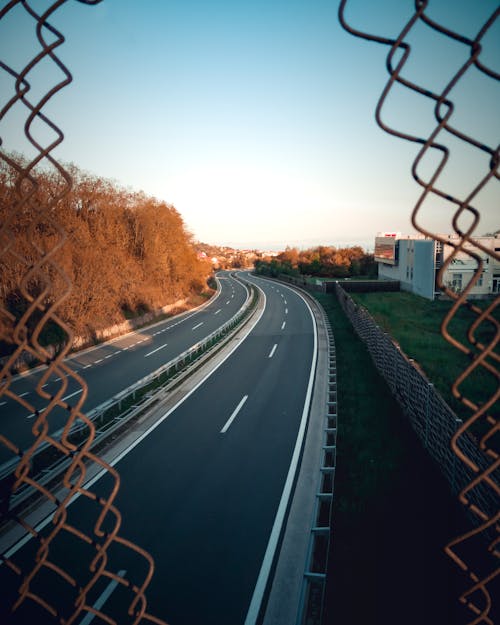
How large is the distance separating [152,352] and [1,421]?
11589 millimetres

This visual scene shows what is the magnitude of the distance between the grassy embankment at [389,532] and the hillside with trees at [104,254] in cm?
1450

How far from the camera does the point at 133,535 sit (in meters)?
7.98

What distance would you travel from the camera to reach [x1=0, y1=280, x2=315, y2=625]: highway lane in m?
6.64

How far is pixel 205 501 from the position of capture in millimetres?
9195

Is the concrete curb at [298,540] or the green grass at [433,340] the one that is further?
the green grass at [433,340]

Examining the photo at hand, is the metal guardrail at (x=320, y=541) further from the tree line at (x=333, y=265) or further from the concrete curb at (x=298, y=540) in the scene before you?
the tree line at (x=333, y=265)

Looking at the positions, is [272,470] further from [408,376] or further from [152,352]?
[152,352]

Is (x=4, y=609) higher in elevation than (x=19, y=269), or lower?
lower

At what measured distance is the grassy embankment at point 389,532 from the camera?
6070 mm

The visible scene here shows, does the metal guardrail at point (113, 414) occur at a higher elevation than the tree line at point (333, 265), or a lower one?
lower

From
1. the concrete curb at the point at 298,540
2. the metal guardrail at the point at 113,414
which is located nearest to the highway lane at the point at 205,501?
the concrete curb at the point at 298,540

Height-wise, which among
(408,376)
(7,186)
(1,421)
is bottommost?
(1,421)

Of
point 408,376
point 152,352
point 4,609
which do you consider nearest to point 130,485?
point 4,609

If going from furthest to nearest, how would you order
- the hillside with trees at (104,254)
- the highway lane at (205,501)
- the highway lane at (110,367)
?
1. the hillside with trees at (104,254)
2. the highway lane at (110,367)
3. the highway lane at (205,501)
